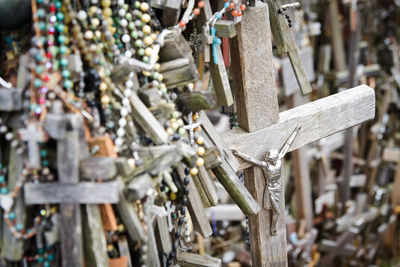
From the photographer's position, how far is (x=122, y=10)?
161cm

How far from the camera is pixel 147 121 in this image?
1.62 m

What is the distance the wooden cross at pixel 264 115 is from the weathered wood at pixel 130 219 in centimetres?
71

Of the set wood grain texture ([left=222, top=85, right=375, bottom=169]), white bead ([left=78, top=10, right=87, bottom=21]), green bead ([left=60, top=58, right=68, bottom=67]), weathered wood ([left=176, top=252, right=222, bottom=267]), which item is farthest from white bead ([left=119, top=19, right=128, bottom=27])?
weathered wood ([left=176, top=252, right=222, bottom=267])

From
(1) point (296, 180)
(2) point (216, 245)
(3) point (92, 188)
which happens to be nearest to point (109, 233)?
(3) point (92, 188)

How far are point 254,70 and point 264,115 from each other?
24 cm

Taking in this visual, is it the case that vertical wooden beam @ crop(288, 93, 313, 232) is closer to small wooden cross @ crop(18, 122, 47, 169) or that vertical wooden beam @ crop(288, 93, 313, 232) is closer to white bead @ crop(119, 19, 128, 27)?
white bead @ crop(119, 19, 128, 27)

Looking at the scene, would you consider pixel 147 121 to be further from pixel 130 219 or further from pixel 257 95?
pixel 257 95

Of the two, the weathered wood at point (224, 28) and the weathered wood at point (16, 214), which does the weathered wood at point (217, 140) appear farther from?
the weathered wood at point (16, 214)

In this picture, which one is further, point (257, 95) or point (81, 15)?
point (257, 95)

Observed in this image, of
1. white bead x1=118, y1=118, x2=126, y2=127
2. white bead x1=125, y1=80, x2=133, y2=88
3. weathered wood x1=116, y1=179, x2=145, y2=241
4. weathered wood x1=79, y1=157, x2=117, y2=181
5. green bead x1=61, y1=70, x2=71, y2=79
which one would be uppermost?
green bead x1=61, y1=70, x2=71, y2=79

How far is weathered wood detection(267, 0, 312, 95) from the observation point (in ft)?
7.28

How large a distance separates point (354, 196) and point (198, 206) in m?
4.78

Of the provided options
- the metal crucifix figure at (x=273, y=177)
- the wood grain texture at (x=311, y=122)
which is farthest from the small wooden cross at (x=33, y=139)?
the metal crucifix figure at (x=273, y=177)

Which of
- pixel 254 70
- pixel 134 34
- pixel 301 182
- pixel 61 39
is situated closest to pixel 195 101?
pixel 134 34
